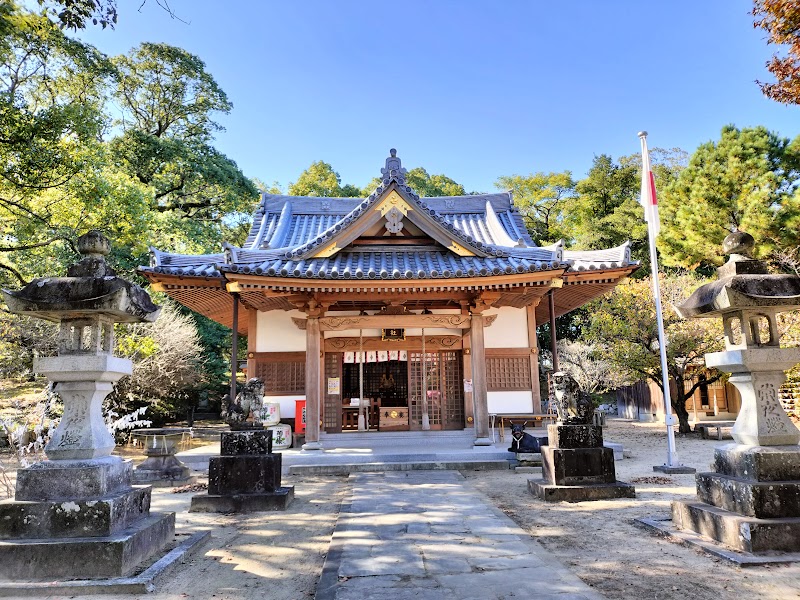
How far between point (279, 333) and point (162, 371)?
666 cm

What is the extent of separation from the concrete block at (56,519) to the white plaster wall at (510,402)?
973 centimetres

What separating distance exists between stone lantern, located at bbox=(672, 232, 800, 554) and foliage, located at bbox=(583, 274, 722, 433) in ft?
37.2

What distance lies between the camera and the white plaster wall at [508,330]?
42.7 ft

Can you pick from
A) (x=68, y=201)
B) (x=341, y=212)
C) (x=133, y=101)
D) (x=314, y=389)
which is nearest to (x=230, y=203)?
(x=133, y=101)

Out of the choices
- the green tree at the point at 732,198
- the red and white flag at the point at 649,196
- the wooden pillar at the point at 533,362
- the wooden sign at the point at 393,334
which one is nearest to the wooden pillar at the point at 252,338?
the wooden sign at the point at 393,334

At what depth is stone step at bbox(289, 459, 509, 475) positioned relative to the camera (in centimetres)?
992

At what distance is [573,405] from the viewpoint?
24.7ft

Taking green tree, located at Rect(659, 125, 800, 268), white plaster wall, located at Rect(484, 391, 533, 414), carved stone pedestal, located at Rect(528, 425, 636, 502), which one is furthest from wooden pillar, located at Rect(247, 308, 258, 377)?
green tree, located at Rect(659, 125, 800, 268)

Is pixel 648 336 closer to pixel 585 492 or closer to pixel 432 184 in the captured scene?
pixel 585 492

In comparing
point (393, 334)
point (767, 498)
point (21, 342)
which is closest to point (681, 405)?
point (393, 334)

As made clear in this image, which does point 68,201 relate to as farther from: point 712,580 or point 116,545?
point 712,580

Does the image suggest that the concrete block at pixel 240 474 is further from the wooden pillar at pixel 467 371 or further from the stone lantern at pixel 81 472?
the wooden pillar at pixel 467 371

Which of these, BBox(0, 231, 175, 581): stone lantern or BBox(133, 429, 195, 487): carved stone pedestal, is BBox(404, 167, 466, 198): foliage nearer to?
BBox(133, 429, 195, 487): carved stone pedestal

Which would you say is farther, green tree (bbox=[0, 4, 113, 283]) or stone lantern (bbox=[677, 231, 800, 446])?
green tree (bbox=[0, 4, 113, 283])
